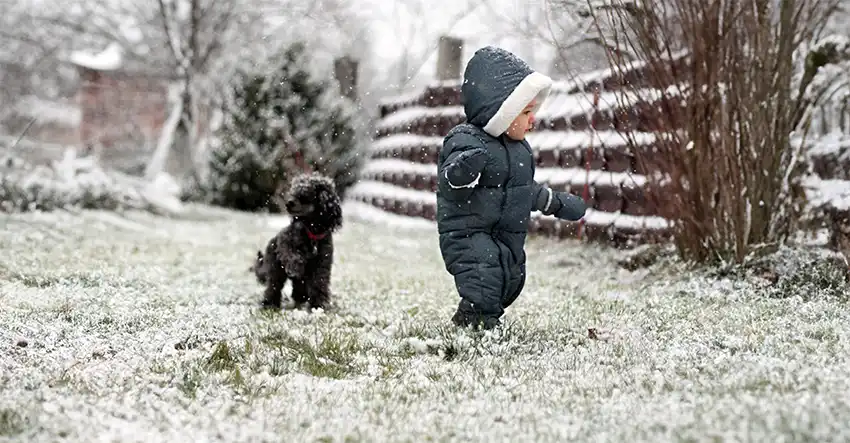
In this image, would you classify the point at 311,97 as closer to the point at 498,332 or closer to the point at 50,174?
the point at 50,174

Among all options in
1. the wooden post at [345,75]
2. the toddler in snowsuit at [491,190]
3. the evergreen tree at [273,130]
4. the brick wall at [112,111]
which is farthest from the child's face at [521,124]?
the brick wall at [112,111]

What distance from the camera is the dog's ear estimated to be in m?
6.36

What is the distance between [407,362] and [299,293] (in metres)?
2.23

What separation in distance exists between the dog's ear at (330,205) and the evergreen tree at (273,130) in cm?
1202

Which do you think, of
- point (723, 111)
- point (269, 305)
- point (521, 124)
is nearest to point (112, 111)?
point (269, 305)

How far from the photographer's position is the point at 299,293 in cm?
673

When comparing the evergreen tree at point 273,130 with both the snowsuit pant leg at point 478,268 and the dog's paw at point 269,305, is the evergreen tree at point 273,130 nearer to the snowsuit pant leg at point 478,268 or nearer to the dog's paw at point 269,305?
the dog's paw at point 269,305

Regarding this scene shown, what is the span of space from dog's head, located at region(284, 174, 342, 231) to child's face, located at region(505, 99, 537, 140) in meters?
1.72

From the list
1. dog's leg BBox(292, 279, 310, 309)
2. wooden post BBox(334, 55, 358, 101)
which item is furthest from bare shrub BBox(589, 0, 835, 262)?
wooden post BBox(334, 55, 358, 101)

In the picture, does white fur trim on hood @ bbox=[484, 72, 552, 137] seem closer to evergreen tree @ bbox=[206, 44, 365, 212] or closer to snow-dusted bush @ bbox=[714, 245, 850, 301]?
snow-dusted bush @ bbox=[714, 245, 850, 301]

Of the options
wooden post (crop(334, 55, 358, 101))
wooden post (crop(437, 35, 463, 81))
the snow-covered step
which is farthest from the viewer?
wooden post (crop(334, 55, 358, 101))

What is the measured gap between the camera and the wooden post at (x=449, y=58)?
1812 centimetres

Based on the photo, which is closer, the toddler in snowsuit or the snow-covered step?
the toddler in snowsuit

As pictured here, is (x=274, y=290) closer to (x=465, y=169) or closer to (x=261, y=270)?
(x=261, y=270)
